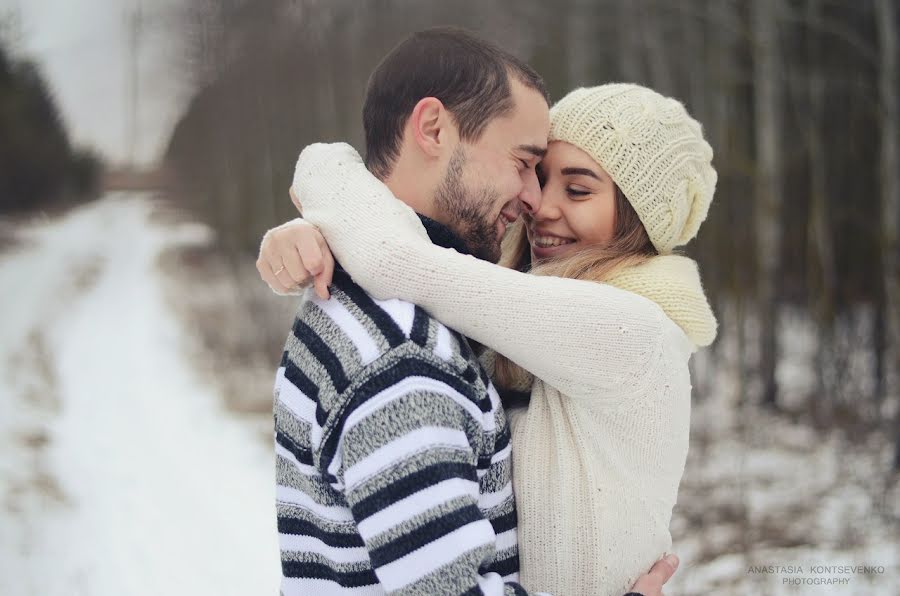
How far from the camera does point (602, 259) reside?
1757 millimetres

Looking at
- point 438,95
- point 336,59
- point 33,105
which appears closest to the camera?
point 438,95

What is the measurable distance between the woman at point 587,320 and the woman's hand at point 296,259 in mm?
19

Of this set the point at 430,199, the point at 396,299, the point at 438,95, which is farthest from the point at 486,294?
the point at 438,95

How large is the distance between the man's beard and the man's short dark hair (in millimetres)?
68

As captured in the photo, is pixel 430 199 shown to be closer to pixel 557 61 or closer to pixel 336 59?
pixel 336 59

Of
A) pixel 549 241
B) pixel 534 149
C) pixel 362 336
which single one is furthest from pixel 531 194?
pixel 362 336

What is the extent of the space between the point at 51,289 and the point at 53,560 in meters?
8.08

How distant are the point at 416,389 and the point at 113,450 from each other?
6.10 metres

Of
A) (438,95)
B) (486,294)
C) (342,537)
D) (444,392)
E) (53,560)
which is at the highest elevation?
(438,95)

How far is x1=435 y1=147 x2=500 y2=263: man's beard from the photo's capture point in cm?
150

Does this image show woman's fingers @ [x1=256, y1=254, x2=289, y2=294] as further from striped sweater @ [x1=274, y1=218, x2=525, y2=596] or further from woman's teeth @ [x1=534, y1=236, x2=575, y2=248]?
woman's teeth @ [x1=534, y1=236, x2=575, y2=248]

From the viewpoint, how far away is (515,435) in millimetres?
1484

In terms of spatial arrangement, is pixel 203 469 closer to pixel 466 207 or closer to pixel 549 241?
pixel 549 241

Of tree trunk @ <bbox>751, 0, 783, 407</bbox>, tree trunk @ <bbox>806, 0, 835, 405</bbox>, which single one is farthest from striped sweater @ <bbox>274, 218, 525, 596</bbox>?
tree trunk @ <bbox>751, 0, 783, 407</bbox>
